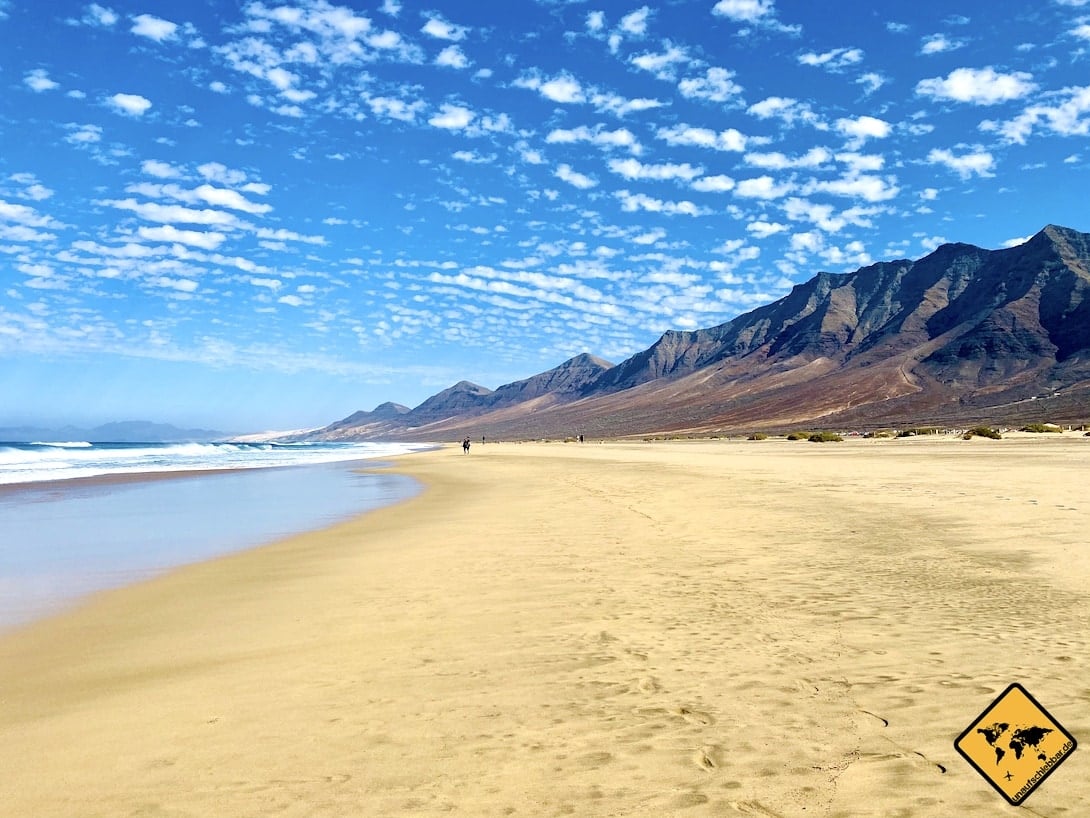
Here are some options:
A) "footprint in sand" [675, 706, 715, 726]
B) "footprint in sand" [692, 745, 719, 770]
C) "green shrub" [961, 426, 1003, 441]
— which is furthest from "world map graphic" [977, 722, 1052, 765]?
"green shrub" [961, 426, 1003, 441]

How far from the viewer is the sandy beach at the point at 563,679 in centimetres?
460

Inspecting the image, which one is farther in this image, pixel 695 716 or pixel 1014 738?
pixel 695 716

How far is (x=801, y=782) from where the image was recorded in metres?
4.54

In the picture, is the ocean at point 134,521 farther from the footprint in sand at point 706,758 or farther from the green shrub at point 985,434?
the green shrub at point 985,434

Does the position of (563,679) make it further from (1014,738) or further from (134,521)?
(134,521)

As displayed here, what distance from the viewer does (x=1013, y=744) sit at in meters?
2.53

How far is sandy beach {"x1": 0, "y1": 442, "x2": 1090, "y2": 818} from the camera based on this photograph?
4.60 meters

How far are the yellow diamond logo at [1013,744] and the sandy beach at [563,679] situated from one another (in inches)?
76.4

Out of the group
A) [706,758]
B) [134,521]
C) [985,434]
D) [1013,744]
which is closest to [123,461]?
[134,521]

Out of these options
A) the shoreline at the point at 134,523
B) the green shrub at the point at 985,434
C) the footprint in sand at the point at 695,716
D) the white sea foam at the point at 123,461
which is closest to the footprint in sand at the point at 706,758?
the footprint in sand at the point at 695,716

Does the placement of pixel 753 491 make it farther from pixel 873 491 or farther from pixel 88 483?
pixel 88 483

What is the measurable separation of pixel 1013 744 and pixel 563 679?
4596 mm

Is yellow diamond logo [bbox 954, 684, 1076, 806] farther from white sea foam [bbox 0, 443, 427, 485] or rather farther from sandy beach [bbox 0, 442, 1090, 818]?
white sea foam [bbox 0, 443, 427, 485]

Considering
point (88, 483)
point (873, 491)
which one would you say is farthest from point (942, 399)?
point (88, 483)
